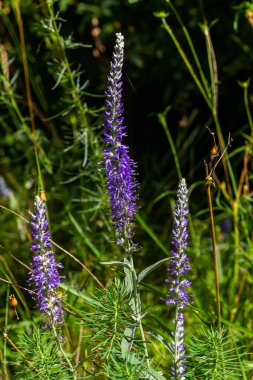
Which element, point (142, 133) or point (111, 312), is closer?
point (111, 312)

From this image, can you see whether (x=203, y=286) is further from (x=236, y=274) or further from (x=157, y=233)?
(x=157, y=233)

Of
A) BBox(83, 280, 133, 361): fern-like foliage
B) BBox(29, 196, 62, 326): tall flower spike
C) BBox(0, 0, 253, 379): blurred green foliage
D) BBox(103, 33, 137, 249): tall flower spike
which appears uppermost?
BBox(103, 33, 137, 249): tall flower spike

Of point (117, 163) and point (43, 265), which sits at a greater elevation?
point (117, 163)

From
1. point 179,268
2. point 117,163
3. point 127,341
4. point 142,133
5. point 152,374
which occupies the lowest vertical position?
point 142,133

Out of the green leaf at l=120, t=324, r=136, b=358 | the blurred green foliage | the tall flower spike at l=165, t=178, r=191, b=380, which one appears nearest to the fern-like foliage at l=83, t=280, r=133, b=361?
the green leaf at l=120, t=324, r=136, b=358

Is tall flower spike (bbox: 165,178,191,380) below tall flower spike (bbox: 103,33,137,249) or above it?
below

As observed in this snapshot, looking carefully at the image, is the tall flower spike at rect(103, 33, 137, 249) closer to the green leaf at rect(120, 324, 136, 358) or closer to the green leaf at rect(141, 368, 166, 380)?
the green leaf at rect(120, 324, 136, 358)

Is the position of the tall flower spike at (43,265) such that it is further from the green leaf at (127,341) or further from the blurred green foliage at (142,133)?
the blurred green foliage at (142,133)

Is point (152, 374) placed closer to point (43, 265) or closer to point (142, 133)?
point (43, 265)

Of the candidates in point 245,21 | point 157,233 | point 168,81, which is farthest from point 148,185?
point 245,21

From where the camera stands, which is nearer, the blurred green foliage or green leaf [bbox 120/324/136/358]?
green leaf [bbox 120/324/136/358]

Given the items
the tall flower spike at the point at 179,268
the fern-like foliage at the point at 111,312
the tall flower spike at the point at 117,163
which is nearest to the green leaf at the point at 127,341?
the fern-like foliage at the point at 111,312

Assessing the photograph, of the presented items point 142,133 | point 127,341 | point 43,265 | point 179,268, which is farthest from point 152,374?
point 142,133

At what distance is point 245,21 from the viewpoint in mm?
3646
